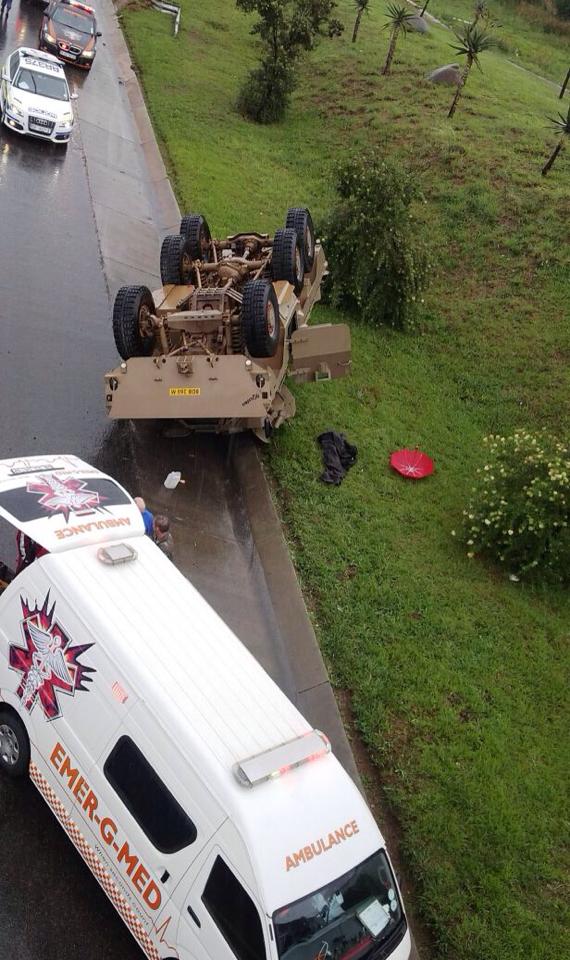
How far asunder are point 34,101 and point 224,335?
10.4 meters

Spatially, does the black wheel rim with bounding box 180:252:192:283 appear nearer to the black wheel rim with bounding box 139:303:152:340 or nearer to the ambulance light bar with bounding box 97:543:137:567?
the black wheel rim with bounding box 139:303:152:340

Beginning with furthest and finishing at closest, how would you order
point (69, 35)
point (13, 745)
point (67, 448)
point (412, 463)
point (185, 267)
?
point (69, 35), point (185, 267), point (412, 463), point (67, 448), point (13, 745)

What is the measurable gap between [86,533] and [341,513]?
4.17 metres

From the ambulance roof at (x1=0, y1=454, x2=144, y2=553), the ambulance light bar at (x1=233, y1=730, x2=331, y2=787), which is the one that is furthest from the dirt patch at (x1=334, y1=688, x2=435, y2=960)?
the ambulance roof at (x1=0, y1=454, x2=144, y2=553)

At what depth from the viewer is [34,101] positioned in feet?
53.9

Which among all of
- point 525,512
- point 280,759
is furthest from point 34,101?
point 280,759

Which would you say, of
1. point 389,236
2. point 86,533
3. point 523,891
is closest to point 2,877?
point 86,533

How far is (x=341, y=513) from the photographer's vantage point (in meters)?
9.32

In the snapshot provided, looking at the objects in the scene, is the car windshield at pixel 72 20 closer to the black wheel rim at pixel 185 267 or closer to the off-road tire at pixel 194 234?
the off-road tire at pixel 194 234

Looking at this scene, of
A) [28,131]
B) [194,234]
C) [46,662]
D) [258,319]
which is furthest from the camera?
[28,131]

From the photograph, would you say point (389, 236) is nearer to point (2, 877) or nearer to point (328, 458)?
point (328, 458)

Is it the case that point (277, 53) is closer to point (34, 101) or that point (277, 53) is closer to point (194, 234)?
point (34, 101)

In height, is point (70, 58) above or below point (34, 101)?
above

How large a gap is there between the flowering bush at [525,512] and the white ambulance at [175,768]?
439 centimetres
